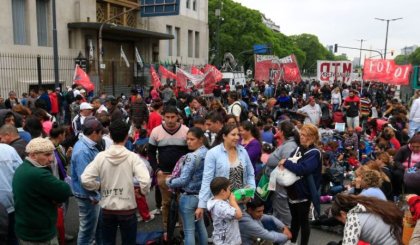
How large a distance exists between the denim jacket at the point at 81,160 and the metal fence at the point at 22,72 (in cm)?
1629

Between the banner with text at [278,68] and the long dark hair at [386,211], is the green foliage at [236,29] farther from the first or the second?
the long dark hair at [386,211]

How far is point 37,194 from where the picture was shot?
134 inches

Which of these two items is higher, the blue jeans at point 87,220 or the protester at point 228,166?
the protester at point 228,166

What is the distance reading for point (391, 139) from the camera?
733 cm

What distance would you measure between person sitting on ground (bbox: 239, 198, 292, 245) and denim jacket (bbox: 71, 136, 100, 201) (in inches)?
66.8

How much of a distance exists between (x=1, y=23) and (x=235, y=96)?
A: 14.7 meters

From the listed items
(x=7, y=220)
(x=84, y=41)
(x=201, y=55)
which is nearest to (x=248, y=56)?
(x=201, y=55)

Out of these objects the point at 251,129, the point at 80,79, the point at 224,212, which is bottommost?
the point at 224,212

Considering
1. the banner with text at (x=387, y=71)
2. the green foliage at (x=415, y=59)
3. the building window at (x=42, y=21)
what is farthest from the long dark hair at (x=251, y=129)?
the green foliage at (x=415, y=59)

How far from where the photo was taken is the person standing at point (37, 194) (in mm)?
3377

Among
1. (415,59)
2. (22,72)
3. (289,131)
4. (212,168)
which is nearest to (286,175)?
(289,131)

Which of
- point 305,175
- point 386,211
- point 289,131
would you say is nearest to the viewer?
point 386,211

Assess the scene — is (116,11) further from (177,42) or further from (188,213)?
(188,213)

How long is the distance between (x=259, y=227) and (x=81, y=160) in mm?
2034
